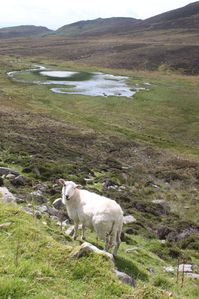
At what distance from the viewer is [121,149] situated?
130 feet

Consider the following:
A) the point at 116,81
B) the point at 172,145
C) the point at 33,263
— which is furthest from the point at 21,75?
the point at 33,263

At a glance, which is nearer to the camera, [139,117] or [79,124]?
[79,124]

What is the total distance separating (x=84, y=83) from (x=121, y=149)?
51.2 meters

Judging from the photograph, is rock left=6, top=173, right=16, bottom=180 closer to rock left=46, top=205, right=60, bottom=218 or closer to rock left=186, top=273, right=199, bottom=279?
A: rock left=46, top=205, right=60, bottom=218

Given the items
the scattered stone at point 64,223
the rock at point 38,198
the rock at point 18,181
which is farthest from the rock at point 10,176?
the scattered stone at point 64,223

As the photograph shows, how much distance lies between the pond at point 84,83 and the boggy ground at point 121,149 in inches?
196

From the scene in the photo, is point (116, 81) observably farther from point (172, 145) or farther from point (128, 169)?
point (128, 169)

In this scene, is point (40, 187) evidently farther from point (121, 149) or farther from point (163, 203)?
point (121, 149)

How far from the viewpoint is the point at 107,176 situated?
2786 cm

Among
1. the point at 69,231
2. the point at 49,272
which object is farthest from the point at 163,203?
the point at 49,272

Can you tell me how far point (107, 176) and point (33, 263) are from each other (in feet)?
65.9

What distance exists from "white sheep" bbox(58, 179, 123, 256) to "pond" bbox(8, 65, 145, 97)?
196 ft

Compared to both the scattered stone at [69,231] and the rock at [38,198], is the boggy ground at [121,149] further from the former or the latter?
the scattered stone at [69,231]

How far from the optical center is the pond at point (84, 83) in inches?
3017
